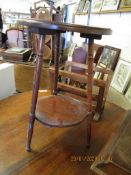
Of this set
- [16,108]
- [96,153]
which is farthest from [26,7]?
[96,153]

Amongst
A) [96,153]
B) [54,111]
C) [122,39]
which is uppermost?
[122,39]

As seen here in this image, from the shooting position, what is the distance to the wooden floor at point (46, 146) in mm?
827

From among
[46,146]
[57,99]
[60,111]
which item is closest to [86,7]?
[57,99]

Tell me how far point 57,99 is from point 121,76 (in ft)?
2.83

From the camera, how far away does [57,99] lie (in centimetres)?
116

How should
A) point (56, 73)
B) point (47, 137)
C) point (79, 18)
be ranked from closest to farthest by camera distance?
1. point (47, 137)
2. point (56, 73)
3. point (79, 18)

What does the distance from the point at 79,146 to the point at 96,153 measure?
0.10 meters

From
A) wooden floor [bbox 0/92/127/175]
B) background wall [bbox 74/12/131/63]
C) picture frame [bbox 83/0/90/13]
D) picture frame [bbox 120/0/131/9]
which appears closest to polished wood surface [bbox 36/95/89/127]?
wooden floor [bbox 0/92/127/175]

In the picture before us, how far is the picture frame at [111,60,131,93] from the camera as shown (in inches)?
65.7

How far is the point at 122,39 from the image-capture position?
1.81m

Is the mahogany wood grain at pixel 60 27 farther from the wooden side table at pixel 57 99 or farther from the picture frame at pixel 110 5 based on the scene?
the picture frame at pixel 110 5

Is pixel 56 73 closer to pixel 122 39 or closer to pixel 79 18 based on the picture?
pixel 122 39

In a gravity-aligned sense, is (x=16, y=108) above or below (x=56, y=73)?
below

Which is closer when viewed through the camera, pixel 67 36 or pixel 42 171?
pixel 42 171
